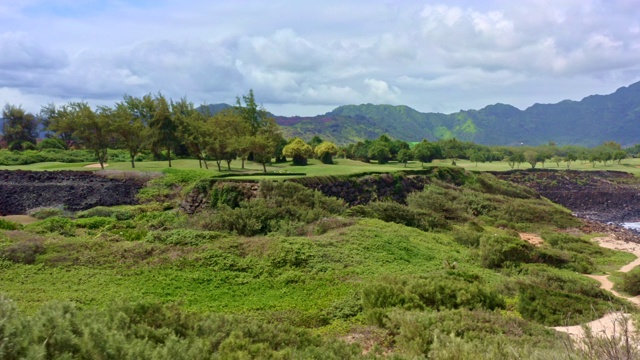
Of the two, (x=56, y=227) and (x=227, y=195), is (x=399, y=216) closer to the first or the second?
(x=227, y=195)

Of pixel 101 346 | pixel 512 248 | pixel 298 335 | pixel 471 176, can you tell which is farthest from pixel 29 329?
pixel 471 176

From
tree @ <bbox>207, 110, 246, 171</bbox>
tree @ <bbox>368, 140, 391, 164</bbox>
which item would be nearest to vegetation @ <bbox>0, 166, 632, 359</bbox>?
tree @ <bbox>207, 110, 246, 171</bbox>

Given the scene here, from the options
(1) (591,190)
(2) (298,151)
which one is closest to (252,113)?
(2) (298,151)

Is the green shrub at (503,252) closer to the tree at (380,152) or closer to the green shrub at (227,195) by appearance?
the green shrub at (227,195)

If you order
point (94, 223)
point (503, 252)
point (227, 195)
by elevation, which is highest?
point (227, 195)

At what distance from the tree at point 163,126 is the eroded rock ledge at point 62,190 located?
5.59 metres

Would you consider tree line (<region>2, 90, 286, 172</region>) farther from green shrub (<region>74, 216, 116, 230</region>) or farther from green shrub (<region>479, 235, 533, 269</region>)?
green shrub (<region>479, 235, 533, 269</region>)

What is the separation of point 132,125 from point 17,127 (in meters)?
29.9

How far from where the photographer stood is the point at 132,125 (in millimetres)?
34188

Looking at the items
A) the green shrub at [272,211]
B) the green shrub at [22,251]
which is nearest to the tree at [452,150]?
the green shrub at [272,211]

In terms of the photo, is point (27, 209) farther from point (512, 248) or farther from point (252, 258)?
point (512, 248)

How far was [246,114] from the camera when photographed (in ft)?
129

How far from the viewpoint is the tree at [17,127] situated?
52.8 metres

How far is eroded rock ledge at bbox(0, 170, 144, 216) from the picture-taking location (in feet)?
79.5
